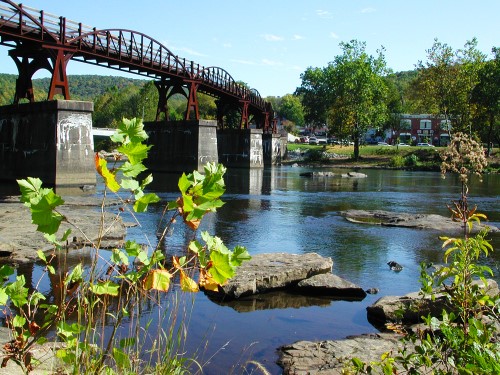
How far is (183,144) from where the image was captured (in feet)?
155

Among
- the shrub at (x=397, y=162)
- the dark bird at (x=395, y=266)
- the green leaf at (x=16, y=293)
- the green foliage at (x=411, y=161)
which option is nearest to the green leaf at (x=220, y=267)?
the green leaf at (x=16, y=293)

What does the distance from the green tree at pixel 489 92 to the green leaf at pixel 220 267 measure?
64.3 meters

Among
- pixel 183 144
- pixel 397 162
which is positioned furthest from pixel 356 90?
pixel 183 144

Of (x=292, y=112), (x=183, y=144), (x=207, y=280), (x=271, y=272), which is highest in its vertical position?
(x=292, y=112)

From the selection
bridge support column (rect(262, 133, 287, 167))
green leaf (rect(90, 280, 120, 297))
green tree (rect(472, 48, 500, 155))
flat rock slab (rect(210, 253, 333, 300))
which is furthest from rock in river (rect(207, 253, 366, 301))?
bridge support column (rect(262, 133, 287, 167))

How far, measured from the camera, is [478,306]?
12.6ft

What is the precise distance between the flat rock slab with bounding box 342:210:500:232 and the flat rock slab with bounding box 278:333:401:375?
9.81m

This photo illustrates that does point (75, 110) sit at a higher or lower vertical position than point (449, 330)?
higher

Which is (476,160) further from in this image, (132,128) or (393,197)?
(393,197)

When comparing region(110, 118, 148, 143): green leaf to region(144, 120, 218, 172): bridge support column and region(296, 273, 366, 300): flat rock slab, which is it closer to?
region(296, 273, 366, 300): flat rock slab

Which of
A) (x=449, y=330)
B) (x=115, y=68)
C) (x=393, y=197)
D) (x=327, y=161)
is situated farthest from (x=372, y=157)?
(x=449, y=330)

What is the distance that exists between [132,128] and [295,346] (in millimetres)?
3725

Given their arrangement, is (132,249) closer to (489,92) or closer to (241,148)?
(241,148)

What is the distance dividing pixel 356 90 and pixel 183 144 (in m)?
31.4
